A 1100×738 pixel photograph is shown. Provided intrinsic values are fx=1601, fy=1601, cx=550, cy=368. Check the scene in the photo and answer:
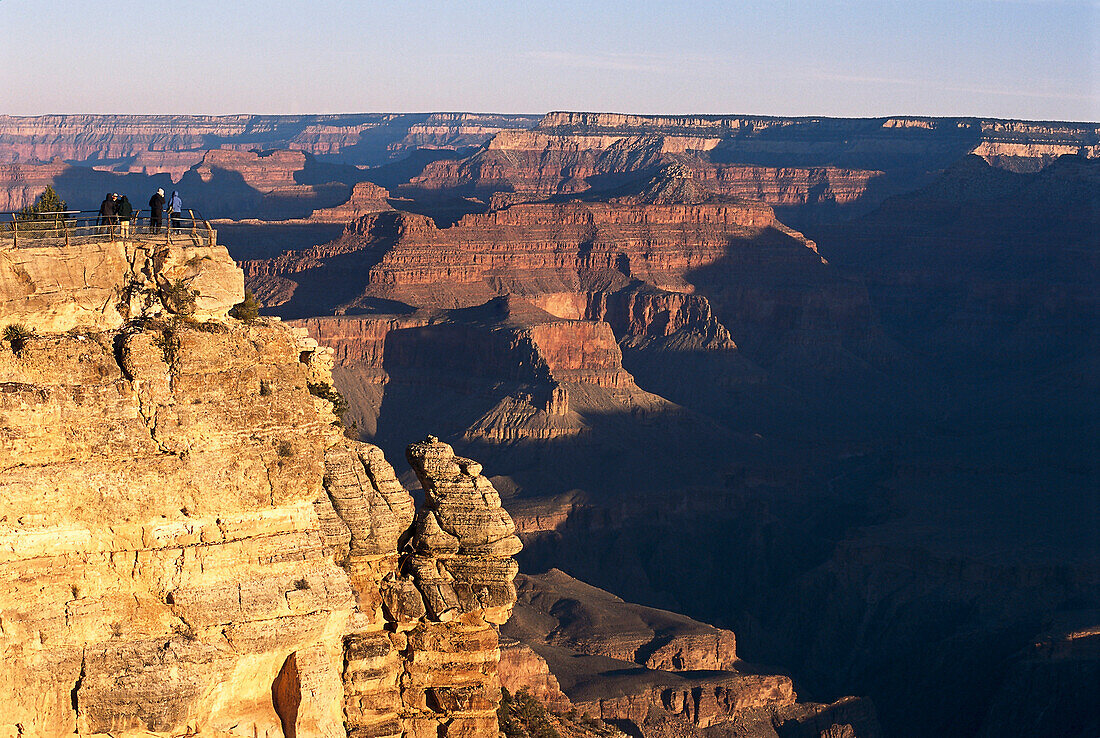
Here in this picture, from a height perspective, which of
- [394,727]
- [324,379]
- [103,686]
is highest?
[324,379]

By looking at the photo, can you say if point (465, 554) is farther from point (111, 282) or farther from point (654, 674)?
point (654, 674)

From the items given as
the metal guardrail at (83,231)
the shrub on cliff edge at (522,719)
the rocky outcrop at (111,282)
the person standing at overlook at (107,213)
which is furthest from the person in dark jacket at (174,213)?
the shrub on cliff edge at (522,719)

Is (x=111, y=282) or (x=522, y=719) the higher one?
(x=111, y=282)

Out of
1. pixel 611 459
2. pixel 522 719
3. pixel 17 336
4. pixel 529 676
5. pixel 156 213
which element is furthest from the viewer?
pixel 611 459

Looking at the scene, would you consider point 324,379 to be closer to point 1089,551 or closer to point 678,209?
point 1089,551

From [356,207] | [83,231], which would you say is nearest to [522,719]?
[83,231]

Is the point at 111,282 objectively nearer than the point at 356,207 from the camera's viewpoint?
Yes

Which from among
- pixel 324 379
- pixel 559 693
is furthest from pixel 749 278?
pixel 324 379

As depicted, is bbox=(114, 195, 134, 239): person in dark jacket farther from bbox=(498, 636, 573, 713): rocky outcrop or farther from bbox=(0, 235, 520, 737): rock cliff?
bbox=(498, 636, 573, 713): rocky outcrop
